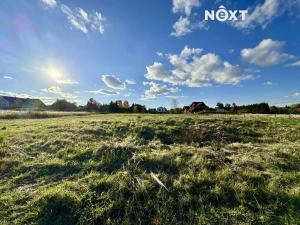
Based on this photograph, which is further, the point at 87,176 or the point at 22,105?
the point at 22,105

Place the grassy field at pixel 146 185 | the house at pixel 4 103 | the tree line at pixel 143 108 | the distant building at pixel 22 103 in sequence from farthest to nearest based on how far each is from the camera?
the house at pixel 4 103
the distant building at pixel 22 103
the tree line at pixel 143 108
the grassy field at pixel 146 185

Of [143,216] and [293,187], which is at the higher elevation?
[293,187]

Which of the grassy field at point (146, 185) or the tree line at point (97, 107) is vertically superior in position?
the tree line at point (97, 107)

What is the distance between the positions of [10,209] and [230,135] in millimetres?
9856

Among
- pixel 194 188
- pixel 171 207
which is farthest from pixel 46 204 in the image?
pixel 194 188

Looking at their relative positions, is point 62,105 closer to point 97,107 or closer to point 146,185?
point 97,107

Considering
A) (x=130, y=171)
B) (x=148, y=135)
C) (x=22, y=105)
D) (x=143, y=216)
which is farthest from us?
(x=22, y=105)

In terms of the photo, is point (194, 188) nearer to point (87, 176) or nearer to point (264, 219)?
point (264, 219)

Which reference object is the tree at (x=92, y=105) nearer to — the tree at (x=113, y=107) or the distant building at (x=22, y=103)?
the tree at (x=113, y=107)

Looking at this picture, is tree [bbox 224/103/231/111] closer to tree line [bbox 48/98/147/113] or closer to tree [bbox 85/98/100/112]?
tree line [bbox 48/98/147/113]

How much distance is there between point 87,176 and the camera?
5.50m

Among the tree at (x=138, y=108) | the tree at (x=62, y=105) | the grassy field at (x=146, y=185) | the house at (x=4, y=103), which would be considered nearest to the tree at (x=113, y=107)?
the tree at (x=138, y=108)

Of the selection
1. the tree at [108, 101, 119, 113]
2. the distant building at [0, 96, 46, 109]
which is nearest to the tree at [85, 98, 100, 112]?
the tree at [108, 101, 119, 113]

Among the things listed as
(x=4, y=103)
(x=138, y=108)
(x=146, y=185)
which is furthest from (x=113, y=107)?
(x=146, y=185)
